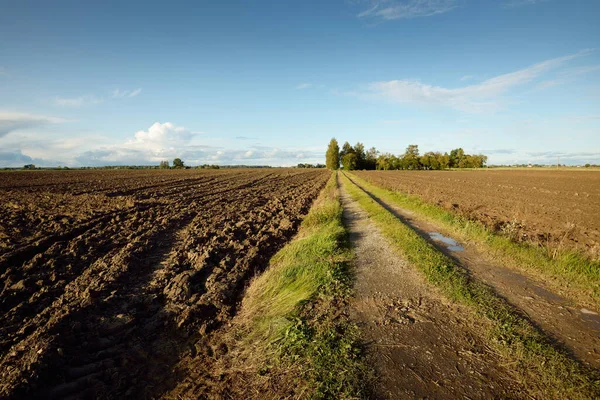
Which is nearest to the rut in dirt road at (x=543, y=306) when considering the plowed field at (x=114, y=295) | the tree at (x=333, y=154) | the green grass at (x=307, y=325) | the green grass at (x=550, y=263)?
the green grass at (x=550, y=263)

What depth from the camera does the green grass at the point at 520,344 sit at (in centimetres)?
348

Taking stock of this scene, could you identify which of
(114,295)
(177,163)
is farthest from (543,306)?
(177,163)

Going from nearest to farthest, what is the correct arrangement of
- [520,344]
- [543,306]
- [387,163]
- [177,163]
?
[520,344] < [543,306] < [387,163] < [177,163]

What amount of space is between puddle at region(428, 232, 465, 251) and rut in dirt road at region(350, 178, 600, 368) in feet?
1.17

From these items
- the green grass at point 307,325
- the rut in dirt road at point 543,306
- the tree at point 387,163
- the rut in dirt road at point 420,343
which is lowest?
the rut in dirt road at point 543,306

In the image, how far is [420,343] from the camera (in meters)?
4.38

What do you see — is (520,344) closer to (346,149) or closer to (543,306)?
(543,306)

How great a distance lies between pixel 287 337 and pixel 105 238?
861 centimetres

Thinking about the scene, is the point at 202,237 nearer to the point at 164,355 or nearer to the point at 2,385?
the point at 164,355

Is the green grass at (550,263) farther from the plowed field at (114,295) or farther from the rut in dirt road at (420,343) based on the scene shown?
the plowed field at (114,295)

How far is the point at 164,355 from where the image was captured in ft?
14.0

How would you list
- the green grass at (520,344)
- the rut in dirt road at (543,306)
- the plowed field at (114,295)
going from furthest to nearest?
the rut in dirt road at (543,306) → the plowed field at (114,295) → the green grass at (520,344)

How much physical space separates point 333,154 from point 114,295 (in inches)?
4285

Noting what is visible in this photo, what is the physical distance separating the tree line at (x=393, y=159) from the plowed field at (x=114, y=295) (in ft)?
331
